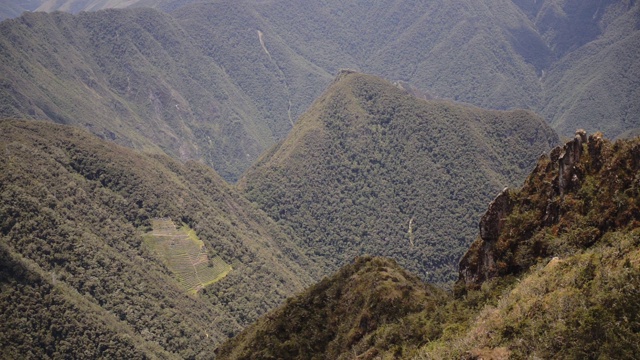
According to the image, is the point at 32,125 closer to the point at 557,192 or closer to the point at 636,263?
the point at 557,192

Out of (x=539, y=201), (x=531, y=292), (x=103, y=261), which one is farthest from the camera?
(x=103, y=261)

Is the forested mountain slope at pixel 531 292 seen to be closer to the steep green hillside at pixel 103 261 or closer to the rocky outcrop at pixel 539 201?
the rocky outcrop at pixel 539 201

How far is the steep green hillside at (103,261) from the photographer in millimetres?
115125

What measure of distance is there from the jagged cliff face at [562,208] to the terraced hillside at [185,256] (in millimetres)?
112071

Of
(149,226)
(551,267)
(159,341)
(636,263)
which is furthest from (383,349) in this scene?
(149,226)

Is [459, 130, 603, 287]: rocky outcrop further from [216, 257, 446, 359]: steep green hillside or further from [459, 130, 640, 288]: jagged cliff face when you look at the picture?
[216, 257, 446, 359]: steep green hillside

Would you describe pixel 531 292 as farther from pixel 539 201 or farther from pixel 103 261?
pixel 103 261

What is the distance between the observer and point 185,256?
16038 centimetres

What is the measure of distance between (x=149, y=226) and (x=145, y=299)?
31.2m

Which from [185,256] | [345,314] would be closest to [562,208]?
[345,314]

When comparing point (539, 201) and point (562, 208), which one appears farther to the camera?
point (539, 201)

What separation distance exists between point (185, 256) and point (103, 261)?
27480 millimetres

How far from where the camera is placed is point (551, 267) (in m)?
40.3

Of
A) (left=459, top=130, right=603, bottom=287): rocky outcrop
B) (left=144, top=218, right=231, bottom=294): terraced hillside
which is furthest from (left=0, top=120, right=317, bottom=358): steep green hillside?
(left=459, top=130, right=603, bottom=287): rocky outcrop
